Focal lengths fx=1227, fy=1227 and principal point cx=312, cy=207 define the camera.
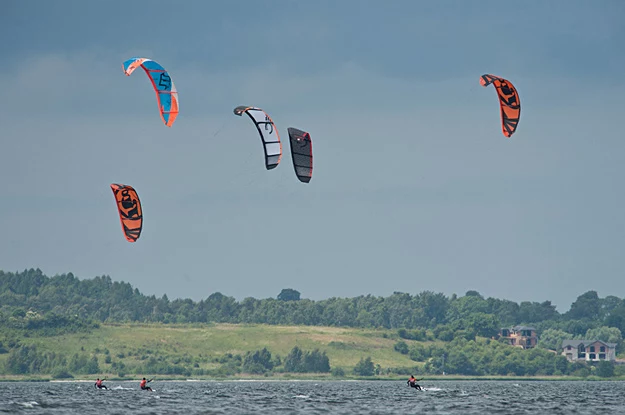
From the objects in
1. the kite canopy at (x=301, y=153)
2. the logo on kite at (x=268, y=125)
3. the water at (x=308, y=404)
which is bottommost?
the water at (x=308, y=404)

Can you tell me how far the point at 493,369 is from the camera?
186m

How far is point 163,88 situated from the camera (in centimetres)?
7738

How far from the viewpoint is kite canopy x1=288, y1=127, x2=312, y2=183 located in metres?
72.9

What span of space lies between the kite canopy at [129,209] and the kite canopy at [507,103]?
23853mm

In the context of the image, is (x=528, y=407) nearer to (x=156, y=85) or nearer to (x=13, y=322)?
(x=156, y=85)

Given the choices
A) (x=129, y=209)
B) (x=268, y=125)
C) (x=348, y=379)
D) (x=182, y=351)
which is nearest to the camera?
(x=268, y=125)

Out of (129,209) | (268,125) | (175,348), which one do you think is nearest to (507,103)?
(268,125)

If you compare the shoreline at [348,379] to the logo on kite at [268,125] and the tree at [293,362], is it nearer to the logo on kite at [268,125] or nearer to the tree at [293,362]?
the tree at [293,362]

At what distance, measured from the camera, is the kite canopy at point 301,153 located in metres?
72.9

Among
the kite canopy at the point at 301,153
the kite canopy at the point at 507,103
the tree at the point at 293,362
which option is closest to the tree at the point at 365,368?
the tree at the point at 293,362

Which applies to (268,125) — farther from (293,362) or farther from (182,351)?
(182,351)

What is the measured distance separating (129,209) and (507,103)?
2525cm

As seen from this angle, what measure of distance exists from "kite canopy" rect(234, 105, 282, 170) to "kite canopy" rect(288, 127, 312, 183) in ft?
3.69

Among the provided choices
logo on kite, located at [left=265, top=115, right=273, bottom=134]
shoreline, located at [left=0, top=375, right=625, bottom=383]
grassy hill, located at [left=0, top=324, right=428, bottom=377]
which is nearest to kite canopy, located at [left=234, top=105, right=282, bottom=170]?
logo on kite, located at [left=265, top=115, right=273, bottom=134]
